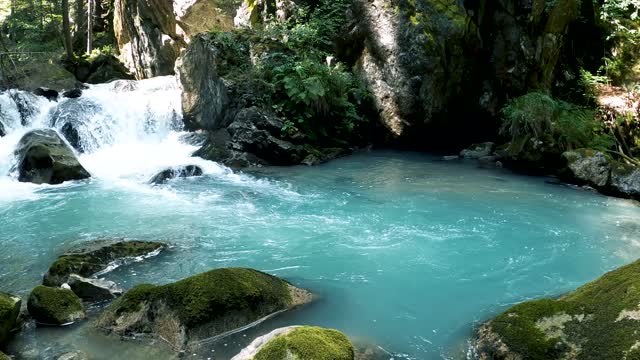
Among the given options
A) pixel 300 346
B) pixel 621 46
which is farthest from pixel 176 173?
pixel 621 46

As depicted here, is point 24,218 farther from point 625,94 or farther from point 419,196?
point 625,94

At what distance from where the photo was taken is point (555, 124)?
13906mm

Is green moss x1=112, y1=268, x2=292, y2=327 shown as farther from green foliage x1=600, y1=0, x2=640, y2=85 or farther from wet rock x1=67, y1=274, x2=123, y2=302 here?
green foliage x1=600, y1=0, x2=640, y2=85

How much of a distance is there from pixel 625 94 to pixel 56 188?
51.2ft

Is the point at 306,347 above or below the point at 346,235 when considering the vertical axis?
above

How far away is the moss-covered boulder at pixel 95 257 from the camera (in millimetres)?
6379

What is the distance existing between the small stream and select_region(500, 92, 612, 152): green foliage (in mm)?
1632

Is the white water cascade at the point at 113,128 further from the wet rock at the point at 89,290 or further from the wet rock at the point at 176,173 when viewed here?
the wet rock at the point at 89,290

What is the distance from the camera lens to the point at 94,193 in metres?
11.4

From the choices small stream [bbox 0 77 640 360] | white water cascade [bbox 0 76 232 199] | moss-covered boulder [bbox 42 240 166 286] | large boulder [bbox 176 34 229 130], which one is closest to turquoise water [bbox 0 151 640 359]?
small stream [bbox 0 77 640 360]

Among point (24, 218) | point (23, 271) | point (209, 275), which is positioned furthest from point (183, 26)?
point (209, 275)

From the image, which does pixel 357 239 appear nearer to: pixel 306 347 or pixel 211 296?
pixel 211 296

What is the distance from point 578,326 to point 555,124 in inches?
422

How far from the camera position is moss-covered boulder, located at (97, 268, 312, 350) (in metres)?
5.12
